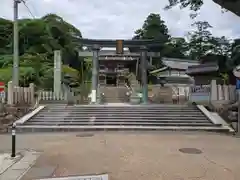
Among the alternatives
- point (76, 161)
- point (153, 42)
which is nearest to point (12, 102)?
point (76, 161)

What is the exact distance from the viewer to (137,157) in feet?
24.1

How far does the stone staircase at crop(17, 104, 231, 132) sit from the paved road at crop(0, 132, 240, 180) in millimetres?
2389

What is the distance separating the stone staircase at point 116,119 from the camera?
13148 mm

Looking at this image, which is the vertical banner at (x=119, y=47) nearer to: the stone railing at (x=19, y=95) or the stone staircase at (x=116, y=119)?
the stone staircase at (x=116, y=119)

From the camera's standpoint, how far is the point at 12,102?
51.3 feet

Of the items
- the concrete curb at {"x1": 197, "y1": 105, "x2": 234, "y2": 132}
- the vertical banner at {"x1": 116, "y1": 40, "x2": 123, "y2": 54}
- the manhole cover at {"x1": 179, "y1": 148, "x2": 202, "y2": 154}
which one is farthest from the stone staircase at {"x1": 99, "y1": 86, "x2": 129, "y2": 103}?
the manhole cover at {"x1": 179, "y1": 148, "x2": 202, "y2": 154}

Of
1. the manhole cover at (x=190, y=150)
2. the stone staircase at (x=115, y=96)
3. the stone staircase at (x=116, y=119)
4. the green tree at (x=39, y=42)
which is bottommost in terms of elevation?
the manhole cover at (x=190, y=150)

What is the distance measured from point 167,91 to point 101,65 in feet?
67.4

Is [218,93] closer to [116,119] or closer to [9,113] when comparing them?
[116,119]

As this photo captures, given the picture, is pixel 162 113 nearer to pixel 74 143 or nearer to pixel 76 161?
pixel 74 143

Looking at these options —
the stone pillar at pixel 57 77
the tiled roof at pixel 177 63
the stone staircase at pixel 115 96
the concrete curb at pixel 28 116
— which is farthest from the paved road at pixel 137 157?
the tiled roof at pixel 177 63

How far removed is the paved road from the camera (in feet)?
19.2

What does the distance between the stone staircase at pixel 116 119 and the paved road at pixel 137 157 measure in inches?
94.0

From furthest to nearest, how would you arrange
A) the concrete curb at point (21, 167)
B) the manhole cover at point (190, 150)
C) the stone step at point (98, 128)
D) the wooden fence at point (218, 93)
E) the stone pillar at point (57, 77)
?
the stone pillar at point (57, 77)
the wooden fence at point (218, 93)
the stone step at point (98, 128)
the manhole cover at point (190, 150)
the concrete curb at point (21, 167)
